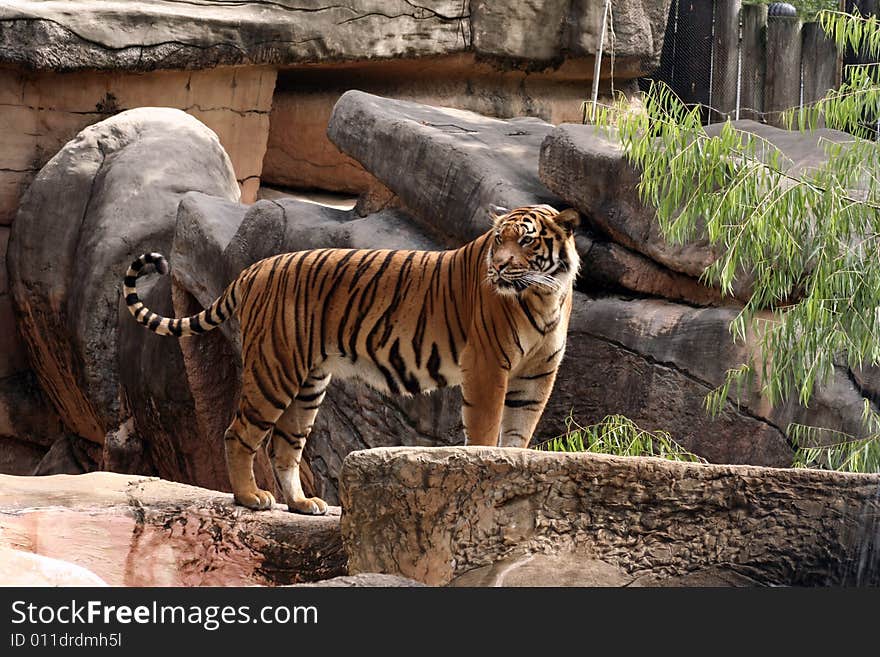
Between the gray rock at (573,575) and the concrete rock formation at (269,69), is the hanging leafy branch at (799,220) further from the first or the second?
the concrete rock formation at (269,69)

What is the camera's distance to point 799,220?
516cm

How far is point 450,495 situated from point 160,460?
5.03 m

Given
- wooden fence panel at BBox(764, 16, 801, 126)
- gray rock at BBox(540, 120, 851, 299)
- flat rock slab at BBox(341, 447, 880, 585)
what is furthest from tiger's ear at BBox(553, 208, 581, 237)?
wooden fence panel at BBox(764, 16, 801, 126)

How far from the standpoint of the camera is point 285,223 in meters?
7.28

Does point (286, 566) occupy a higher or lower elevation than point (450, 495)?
lower

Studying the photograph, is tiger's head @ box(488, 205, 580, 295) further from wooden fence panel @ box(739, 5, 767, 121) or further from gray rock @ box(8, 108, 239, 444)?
wooden fence panel @ box(739, 5, 767, 121)

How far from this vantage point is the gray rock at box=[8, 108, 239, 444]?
8.69m

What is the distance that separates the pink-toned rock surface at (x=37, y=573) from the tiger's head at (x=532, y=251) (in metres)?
2.26

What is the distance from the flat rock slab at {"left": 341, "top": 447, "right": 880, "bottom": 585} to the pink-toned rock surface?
77 centimetres

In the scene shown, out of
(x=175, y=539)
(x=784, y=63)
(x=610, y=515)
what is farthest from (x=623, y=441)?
(x=784, y=63)

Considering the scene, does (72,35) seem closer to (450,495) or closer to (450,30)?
(450,30)

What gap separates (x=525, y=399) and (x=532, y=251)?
2.10 ft
